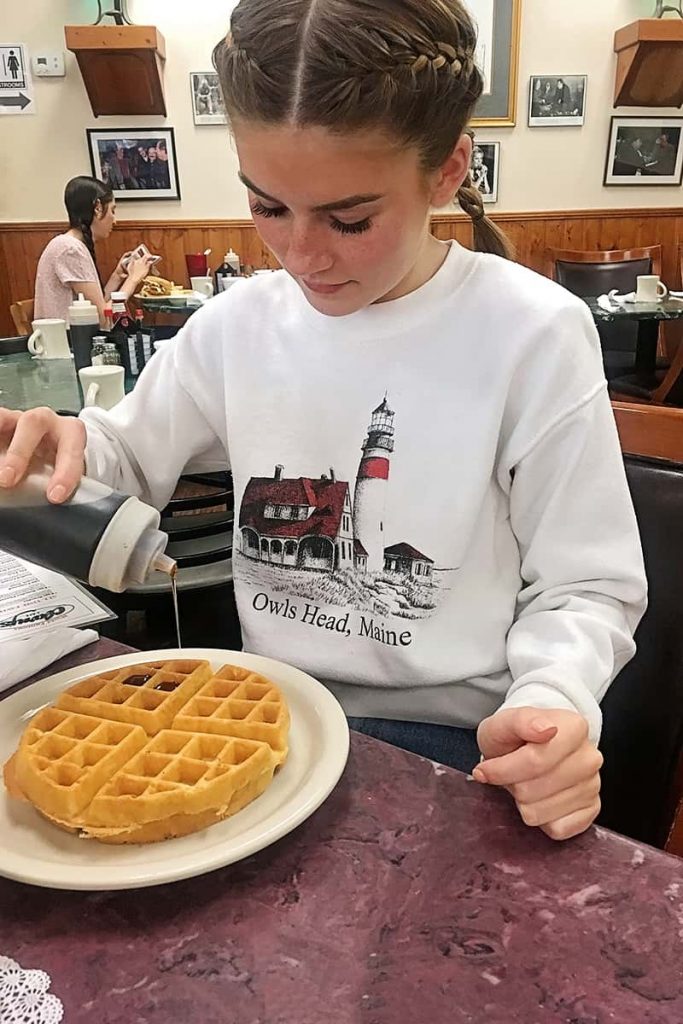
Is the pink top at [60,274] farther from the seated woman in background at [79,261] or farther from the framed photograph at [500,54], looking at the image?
the framed photograph at [500,54]

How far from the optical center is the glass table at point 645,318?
3.32 meters

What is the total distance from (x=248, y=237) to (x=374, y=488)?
455 centimetres

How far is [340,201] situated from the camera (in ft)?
2.36

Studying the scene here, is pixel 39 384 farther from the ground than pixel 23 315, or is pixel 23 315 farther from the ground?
pixel 39 384

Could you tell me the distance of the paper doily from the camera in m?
0.44

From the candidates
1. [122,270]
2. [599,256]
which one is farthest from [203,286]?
[599,256]

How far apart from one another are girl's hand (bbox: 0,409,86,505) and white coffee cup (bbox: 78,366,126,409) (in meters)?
0.88

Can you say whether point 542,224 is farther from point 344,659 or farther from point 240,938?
point 240,938

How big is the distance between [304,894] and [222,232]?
16.5ft

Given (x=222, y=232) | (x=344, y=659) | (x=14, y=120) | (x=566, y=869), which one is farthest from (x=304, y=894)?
(x=14, y=120)

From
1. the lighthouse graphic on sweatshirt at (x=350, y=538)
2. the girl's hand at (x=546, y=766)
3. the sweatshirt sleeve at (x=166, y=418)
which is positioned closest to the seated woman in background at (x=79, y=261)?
the sweatshirt sleeve at (x=166, y=418)

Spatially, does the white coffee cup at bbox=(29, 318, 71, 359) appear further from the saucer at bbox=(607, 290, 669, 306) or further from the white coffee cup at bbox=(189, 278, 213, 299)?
the saucer at bbox=(607, 290, 669, 306)

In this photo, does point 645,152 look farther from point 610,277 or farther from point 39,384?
point 39,384

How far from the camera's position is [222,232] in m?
5.11
